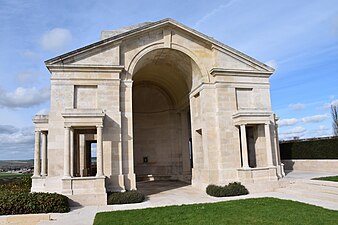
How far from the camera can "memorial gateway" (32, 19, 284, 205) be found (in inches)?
568

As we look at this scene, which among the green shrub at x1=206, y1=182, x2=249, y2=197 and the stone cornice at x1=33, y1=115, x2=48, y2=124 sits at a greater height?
the stone cornice at x1=33, y1=115, x2=48, y2=124

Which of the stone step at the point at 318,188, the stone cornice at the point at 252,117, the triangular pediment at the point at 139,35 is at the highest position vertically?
the triangular pediment at the point at 139,35

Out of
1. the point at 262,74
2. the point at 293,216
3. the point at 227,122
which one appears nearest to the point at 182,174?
the point at 227,122

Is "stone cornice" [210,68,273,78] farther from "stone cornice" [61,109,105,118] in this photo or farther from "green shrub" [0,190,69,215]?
"green shrub" [0,190,69,215]

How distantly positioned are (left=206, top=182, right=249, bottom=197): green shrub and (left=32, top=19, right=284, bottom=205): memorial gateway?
645 millimetres

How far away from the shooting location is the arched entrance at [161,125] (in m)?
23.0

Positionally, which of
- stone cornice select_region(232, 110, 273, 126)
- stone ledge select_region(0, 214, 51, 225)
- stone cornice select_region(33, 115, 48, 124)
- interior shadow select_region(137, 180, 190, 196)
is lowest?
Answer: interior shadow select_region(137, 180, 190, 196)

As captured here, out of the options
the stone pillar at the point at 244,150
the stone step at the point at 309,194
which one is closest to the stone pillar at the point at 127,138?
the stone pillar at the point at 244,150

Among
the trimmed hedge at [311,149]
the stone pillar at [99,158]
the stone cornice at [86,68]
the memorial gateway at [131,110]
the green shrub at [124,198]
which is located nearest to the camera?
the green shrub at [124,198]

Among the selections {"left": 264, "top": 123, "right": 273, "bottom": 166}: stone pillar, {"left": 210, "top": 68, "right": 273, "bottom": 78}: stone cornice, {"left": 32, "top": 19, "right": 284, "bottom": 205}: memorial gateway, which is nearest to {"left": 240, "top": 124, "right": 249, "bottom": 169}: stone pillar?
{"left": 32, "top": 19, "right": 284, "bottom": 205}: memorial gateway

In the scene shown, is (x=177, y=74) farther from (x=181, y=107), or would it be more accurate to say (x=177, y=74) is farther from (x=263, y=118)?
(x=263, y=118)

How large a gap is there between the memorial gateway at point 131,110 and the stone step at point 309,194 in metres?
1.13

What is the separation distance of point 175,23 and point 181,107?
827 centimetres

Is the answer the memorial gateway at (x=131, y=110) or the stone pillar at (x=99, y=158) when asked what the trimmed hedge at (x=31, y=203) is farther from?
the stone pillar at (x=99, y=158)
